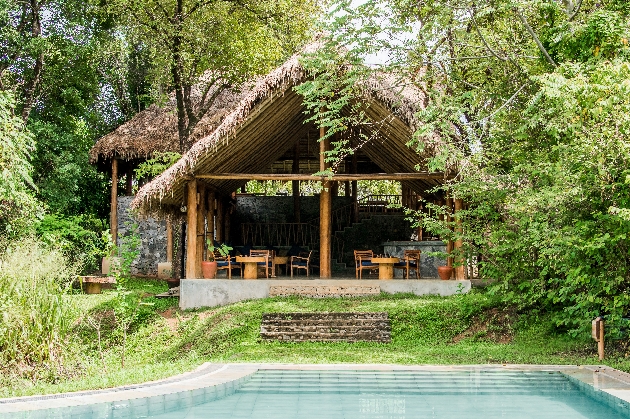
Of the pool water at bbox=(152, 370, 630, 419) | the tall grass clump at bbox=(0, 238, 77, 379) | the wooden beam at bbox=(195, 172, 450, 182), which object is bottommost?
the pool water at bbox=(152, 370, 630, 419)

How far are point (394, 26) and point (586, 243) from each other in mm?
4453

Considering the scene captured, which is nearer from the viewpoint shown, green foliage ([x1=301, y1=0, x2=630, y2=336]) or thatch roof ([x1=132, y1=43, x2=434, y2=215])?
green foliage ([x1=301, y1=0, x2=630, y2=336])

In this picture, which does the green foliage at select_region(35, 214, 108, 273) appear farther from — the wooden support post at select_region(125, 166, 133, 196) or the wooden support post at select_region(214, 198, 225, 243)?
the wooden support post at select_region(214, 198, 225, 243)

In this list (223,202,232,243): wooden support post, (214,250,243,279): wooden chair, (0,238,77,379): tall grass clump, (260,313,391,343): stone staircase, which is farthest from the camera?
(223,202,232,243): wooden support post

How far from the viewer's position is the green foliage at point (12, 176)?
41.6 feet

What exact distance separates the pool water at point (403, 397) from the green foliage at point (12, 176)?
288 inches

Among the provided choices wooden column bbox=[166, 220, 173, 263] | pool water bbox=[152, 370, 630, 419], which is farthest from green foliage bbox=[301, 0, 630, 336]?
wooden column bbox=[166, 220, 173, 263]

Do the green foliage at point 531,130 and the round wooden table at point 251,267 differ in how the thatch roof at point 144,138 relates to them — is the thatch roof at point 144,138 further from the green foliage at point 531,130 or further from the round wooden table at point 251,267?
the green foliage at point 531,130

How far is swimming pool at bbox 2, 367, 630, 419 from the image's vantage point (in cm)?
602

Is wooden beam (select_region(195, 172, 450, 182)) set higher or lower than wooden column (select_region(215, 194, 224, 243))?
higher

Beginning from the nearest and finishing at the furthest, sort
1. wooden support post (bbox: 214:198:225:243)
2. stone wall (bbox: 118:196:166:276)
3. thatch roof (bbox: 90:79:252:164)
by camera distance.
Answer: wooden support post (bbox: 214:198:225:243)
thatch roof (bbox: 90:79:252:164)
stone wall (bbox: 118:196:166:276)

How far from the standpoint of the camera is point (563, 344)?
960 centimetres

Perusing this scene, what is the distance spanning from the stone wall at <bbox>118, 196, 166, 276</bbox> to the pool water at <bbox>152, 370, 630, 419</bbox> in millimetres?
12866

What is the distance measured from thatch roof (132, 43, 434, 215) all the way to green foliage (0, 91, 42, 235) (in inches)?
80.1
